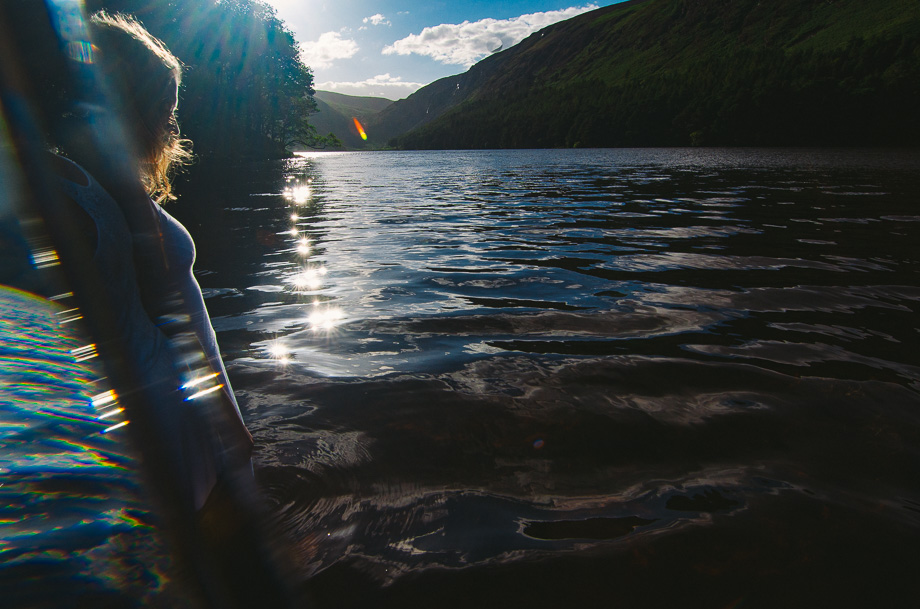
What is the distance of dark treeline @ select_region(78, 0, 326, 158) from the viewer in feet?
120

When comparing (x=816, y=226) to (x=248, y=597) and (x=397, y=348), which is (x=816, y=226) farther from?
(x=248, y=597)

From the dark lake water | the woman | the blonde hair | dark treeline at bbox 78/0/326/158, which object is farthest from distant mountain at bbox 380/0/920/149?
the woman

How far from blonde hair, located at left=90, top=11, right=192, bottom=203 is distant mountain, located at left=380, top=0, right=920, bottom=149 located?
78962mm

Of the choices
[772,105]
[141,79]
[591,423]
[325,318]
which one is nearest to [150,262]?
[141,79]

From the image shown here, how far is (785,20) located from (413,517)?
190295 millimetres

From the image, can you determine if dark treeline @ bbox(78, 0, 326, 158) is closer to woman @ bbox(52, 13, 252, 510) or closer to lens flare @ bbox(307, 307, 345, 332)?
lens flare @ bbox(307, 307, 345, 332)

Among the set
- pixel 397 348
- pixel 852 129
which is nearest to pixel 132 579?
pixel 397 348

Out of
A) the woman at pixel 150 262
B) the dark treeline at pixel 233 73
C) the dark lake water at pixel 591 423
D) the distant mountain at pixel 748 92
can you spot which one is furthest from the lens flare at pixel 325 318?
the distant mountain at pixel 748 92

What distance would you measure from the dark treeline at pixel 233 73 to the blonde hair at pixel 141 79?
3523cm

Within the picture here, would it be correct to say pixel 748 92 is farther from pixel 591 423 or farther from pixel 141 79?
pixel 141 79

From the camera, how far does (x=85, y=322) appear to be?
159 cm

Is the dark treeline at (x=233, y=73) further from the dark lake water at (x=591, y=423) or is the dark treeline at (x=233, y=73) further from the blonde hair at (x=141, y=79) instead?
the blonde hair at (x=141, y=79)

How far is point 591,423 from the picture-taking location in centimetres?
288

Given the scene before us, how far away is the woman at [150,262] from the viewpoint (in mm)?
1646
